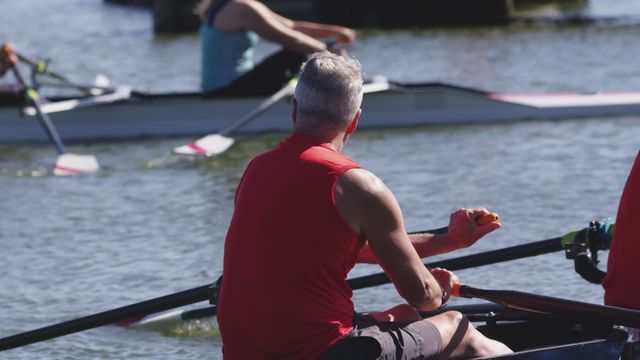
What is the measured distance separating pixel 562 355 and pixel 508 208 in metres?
4.92

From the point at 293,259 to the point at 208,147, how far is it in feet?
23.7

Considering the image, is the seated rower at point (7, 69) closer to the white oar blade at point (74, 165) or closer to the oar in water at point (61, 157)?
the oar in water at point (61, 157)

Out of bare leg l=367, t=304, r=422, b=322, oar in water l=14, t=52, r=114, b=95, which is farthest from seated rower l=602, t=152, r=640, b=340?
oar in water l=14, t=52, r=114, b=95

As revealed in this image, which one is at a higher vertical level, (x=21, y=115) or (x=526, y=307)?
(x=526, y=307)

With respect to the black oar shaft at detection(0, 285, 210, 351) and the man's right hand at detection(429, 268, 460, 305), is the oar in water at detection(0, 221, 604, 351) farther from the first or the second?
the man's right hand at detection(429, 268, 460, 305)

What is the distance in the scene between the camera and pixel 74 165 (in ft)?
36.9

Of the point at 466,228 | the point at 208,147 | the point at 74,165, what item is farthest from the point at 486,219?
the point at 74,165

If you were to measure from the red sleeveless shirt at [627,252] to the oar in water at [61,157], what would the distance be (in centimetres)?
699

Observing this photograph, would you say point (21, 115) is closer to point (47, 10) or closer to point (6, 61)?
point (6, 61)

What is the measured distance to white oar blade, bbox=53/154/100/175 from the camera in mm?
11156

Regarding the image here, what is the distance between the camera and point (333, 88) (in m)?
4.25

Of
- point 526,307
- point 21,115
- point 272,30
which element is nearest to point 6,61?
point 21,115

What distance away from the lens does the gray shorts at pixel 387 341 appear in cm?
429

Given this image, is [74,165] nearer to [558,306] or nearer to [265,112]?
[265,112]
